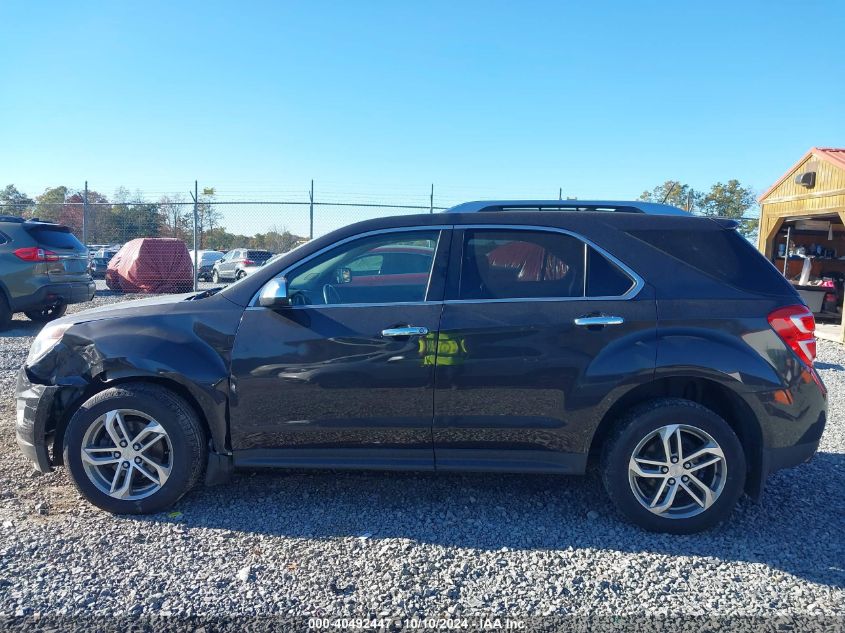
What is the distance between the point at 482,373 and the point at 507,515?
92cm

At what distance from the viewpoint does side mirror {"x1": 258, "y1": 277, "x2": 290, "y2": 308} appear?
3498 millimetres

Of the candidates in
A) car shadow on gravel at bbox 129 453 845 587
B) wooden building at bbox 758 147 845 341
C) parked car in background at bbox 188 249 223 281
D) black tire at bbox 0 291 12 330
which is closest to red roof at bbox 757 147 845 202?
wooden building at bbox 758 147 845 341

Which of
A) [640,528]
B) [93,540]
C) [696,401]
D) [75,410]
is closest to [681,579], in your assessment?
[640,528]

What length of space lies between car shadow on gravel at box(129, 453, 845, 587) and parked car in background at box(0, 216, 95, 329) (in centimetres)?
762

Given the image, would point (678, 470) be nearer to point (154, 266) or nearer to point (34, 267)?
point (34, 267)

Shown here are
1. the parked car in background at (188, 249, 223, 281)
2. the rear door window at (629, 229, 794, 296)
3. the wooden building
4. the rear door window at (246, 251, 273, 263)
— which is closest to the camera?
the rear door window at (629, 229, 794, 296)

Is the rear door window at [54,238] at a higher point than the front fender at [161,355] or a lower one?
higher

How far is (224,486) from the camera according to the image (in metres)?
4.05

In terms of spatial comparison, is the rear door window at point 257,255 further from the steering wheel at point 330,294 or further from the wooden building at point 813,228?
the steering wheel at point 330,294

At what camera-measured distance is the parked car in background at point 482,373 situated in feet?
11.3

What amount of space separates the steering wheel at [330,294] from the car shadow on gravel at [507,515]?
4.14 ft

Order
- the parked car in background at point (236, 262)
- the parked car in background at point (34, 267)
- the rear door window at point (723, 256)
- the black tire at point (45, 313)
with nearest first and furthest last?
the rear door window at point (723, 256) → the parked car in background at point (34, 267) → the black tire at point (45, 313) → the parked car in background at point (236, 262)

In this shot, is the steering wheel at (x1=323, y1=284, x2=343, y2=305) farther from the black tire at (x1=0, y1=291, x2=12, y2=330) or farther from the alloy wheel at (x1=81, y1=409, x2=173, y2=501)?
the black tire at (x1=0, y1=291, x2=12, y2=330)

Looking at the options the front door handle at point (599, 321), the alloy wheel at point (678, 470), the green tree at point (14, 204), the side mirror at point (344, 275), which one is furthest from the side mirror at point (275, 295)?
the green tree at point (14, 204)
